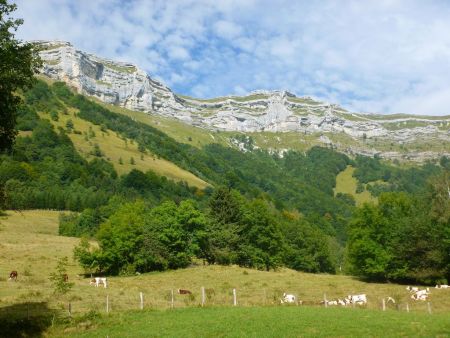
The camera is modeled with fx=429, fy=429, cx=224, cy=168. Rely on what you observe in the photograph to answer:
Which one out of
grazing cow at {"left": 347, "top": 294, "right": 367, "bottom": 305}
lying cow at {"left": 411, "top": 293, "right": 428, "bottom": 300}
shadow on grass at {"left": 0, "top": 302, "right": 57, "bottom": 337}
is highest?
shadow on grass at {"left": 0, "top": 302, "right": 57, "bottom": 337}

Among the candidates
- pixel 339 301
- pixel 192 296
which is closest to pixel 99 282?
pixel 192 296

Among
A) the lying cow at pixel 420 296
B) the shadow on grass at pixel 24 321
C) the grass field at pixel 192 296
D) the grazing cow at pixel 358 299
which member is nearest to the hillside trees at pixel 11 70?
the grass field at pixel 192 296

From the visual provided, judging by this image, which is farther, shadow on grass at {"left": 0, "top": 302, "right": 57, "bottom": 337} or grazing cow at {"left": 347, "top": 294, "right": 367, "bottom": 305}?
grazing cow at {"left": 347, "top": 294, "right": 367, "bottom": 305}

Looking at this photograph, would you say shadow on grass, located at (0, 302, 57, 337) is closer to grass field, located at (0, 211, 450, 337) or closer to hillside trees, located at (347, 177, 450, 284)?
grass field, located at (0, 211, 450, 337)

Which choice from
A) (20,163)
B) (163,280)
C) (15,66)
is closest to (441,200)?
(163,280)

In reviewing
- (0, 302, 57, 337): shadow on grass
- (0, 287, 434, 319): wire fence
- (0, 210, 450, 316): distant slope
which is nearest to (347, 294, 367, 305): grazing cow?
(0, 210, 450, 316): distant slope

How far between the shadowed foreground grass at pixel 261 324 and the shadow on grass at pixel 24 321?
1137 mm

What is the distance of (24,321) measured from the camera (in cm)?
2652

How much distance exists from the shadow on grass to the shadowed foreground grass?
44.7 inches

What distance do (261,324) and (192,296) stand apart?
15.4 meters

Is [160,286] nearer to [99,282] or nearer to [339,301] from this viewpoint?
[99,282]

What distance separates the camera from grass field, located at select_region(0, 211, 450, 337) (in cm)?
2659

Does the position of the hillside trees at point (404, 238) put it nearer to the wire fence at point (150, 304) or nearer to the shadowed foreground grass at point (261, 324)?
the wire fence at point (150, 304)

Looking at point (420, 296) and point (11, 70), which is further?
point (420, 296)
